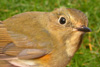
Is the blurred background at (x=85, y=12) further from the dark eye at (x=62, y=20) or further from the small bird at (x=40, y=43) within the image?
the dark eye at (x=62, y=20)

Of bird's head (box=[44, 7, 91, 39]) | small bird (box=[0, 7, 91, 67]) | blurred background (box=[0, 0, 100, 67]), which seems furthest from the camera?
blurred background (box=[0, 0, 100, 67])

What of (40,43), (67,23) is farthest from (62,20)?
(40,43)

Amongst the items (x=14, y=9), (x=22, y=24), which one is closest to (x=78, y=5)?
(x=14, y=9)

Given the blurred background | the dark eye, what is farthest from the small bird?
the blurred background

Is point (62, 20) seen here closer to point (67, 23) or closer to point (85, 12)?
point (67, 23)

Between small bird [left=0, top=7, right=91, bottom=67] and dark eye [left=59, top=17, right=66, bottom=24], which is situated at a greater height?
dark eye [left=59, top=17, right=66, bottom=24]

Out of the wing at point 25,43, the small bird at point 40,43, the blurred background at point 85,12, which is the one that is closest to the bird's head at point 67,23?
the small bird at point 40,43

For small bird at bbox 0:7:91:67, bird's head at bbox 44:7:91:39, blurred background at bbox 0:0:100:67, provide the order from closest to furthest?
bird's head at bbox 44:7:91:39 < small bird at bbox 0:7:91:67 < blurred background at bbox 0:0:100:67

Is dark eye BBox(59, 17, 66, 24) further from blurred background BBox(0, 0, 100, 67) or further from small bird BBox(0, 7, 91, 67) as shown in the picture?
blurred background BBox(0, 0, 100, 67)

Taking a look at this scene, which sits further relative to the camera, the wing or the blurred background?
the blurred background

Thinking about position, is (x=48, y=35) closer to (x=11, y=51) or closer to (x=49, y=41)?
(x=49, y=41)
